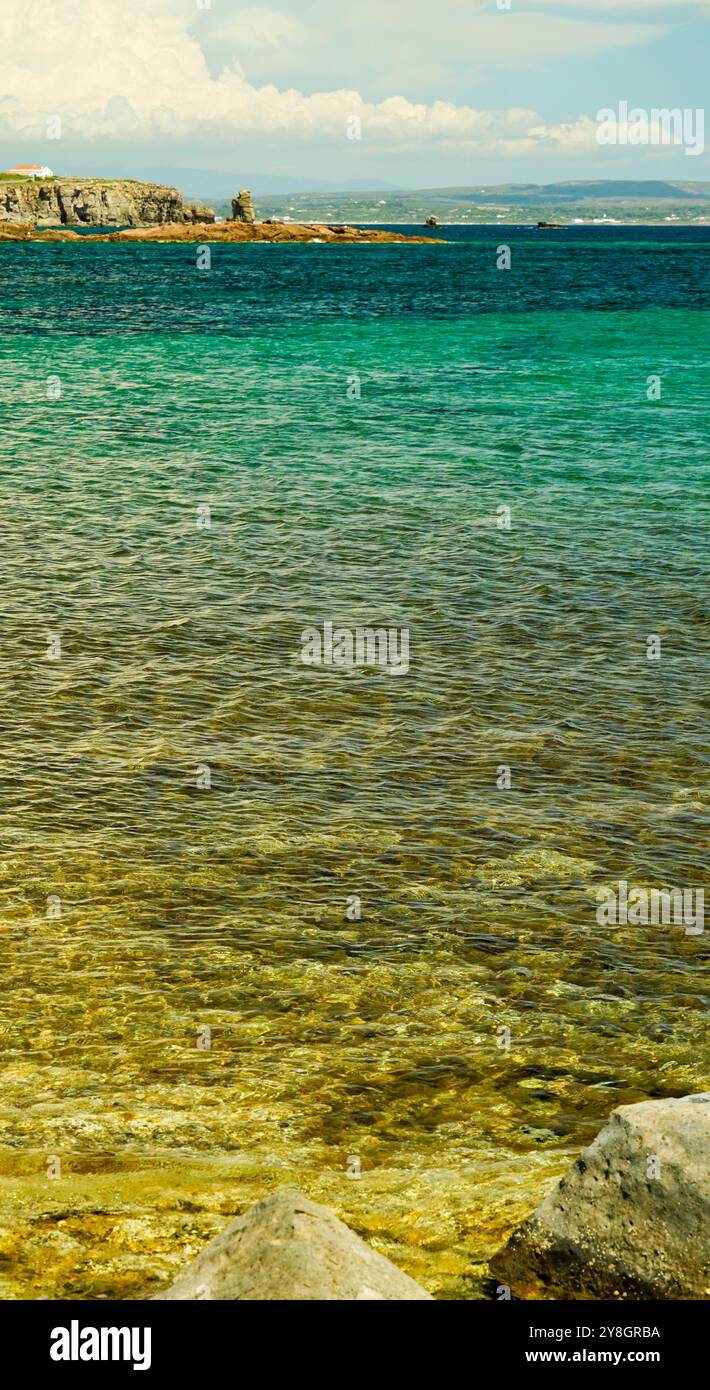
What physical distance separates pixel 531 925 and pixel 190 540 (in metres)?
15.2

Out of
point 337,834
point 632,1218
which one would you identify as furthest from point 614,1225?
point 337,834

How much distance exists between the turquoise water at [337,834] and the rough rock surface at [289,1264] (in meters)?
1.18

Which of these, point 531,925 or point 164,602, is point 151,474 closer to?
point 164,602

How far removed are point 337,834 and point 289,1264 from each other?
7416 millimetres

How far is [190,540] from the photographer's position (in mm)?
24672

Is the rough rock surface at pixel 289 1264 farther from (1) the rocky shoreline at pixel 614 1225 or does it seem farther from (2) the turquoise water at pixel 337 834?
(2) the turquoise water at pixel 337 834

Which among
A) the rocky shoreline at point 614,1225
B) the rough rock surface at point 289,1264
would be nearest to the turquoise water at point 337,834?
the rocky shoreline at point 614,1225

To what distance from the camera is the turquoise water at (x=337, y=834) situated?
810cm

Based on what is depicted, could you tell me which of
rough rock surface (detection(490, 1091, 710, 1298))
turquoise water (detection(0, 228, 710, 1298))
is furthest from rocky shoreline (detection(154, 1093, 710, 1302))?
turquoise water (detection(0, 228, 710, 1298))

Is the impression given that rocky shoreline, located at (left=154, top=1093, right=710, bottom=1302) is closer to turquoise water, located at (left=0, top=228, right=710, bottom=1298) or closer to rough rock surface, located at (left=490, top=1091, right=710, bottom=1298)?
rough rock surface, located at (left=490, top=1091, right=710, bottom=1298)

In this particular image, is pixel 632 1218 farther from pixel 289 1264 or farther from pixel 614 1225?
pixel 289 1264

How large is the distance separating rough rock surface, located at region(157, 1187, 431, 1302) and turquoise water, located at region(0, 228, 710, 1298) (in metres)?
1.18

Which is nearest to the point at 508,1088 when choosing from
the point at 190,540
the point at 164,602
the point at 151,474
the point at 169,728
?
the point at 169,728

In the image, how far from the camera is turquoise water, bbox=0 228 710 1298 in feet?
26.6
